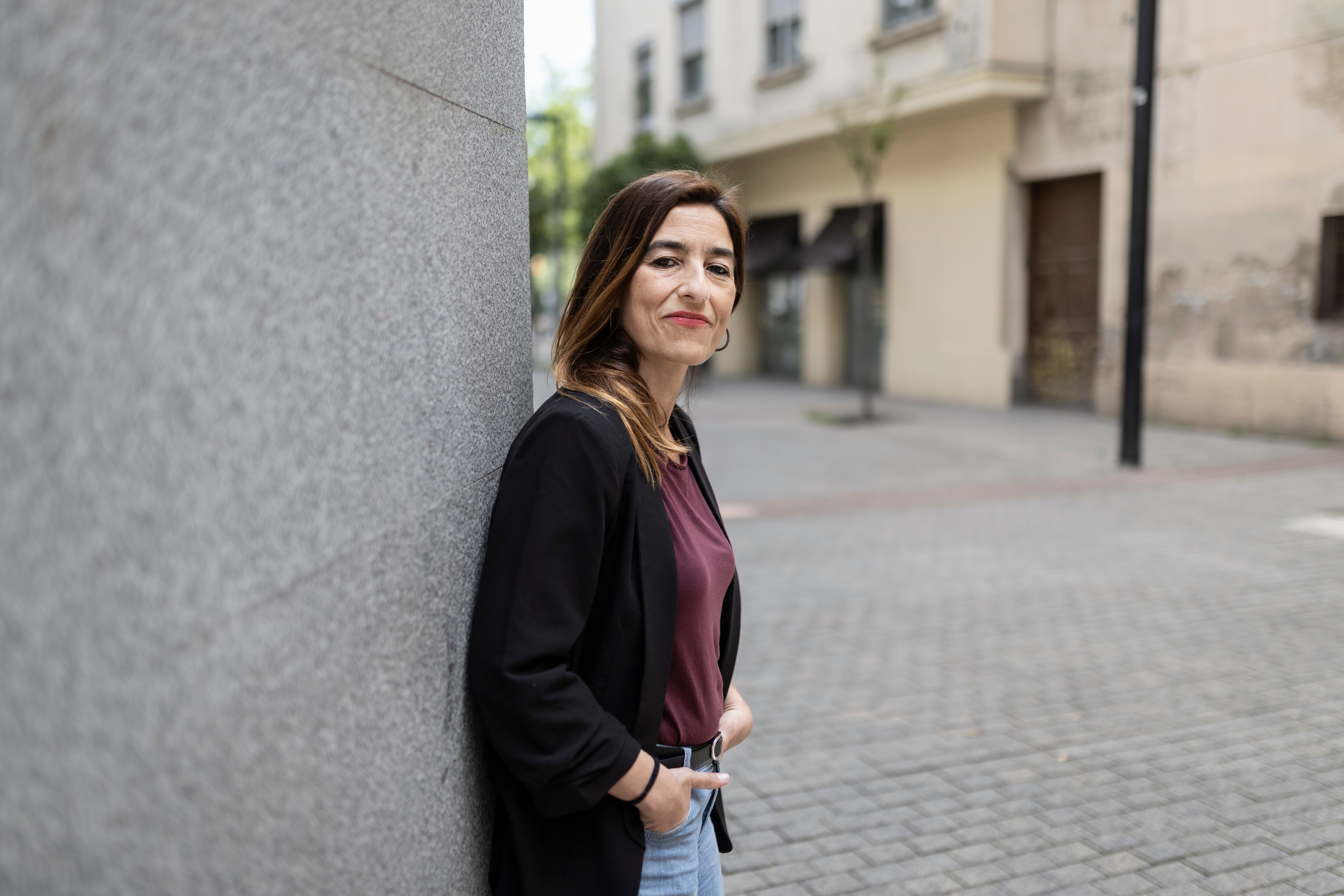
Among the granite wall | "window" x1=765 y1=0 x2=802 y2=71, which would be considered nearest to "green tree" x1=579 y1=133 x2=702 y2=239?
"window" x1=765 y1=0 x2=802 y2=71

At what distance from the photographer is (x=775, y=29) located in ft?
68.9

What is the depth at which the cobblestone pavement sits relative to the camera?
3475 millimetres

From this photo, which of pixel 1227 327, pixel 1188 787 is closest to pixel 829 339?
pixel 1227 327

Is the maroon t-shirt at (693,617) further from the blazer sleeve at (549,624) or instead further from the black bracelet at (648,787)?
the blazer sleeve at (549,624)

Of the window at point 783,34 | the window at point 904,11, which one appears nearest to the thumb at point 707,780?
the window at point 904,11

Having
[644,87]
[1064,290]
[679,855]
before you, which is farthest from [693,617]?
[644,87]

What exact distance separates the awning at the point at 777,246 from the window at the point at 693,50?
10.4 ft

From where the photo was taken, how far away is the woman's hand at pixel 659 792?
160cm

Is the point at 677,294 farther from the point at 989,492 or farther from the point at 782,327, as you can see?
the point at 782,327

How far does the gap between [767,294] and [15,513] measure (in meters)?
23.9

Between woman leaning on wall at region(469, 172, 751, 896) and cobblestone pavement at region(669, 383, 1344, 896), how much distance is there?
5.52 feet

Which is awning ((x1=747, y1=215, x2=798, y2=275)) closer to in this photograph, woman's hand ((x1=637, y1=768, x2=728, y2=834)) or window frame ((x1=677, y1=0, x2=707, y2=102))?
window frame ((x1=677, y1=0, x2=707, y2=102))

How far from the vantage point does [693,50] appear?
24062mm

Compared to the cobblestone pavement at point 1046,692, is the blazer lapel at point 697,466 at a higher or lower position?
higher
